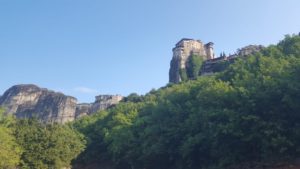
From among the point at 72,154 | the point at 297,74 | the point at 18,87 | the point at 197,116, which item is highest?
the point at 18,87

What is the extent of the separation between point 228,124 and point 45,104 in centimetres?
6682

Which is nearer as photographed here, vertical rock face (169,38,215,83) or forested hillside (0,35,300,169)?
forested hillside (0,35,300,169)

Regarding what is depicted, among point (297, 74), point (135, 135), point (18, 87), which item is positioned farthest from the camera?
point (18, 87)

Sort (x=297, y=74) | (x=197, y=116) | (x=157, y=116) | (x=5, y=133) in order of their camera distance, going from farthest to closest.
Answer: (x=157, y=116)
(x=5, y=133)
(x=197, y=116)
(x=297, y=74)

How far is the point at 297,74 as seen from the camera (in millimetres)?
23703

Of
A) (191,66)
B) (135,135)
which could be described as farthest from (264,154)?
(191,66)

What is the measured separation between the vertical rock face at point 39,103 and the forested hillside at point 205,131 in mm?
39816

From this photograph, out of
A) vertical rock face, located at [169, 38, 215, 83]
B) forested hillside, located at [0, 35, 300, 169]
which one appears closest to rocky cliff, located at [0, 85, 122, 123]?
vertical rock face, located at [169, 38, 215, 83]

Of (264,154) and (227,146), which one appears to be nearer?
(264,154)

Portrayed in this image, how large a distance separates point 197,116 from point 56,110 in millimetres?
59316

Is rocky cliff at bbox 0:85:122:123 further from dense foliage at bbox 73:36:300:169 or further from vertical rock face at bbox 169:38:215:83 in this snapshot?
dense foliage at bbox 73:36:300:169

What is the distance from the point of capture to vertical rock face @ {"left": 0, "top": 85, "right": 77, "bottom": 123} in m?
83.3

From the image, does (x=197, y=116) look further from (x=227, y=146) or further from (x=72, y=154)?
(x=72, y=154)

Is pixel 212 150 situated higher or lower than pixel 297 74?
lower
